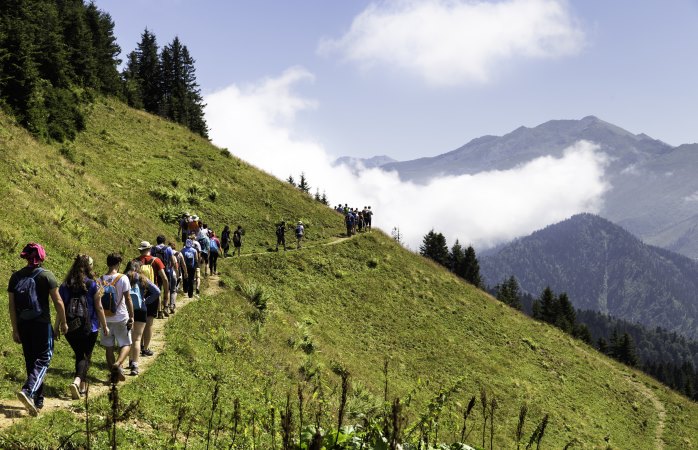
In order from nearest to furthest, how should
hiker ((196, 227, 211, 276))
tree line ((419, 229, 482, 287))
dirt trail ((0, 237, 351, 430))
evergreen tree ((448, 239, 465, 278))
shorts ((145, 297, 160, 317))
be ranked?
dirt trail ((0, 237, 351, 430))
shorts ((145, 297, 160, 317))
hiker ((196, 227, 211, 276))
tree line ((419, 229, 482, 287))
evergreen tree ((448, 239, 465, 278))

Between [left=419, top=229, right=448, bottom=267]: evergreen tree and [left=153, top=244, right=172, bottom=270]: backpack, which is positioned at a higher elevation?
[left=419, top=229, right=448, bottom=267]: evergreen tree

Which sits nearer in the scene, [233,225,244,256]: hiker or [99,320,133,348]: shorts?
[99,320,133,348]: shorts

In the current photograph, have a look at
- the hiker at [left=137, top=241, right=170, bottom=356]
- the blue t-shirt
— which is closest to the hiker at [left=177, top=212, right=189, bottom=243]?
the hiker at [left=137, top=241, right=170, bottom=356]

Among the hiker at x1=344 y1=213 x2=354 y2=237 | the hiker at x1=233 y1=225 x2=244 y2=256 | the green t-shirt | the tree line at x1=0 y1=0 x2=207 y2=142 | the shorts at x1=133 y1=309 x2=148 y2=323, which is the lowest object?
the shorts at x1=133 y1=309 x2=148 y2=323

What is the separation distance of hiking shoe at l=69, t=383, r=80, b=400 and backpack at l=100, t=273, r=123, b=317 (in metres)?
1.42

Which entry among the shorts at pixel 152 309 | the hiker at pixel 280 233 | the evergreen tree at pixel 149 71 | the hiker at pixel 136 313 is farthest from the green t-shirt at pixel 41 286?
the evergreen tree at pixel 149 71

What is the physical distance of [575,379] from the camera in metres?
33.6

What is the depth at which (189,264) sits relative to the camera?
18312 mm

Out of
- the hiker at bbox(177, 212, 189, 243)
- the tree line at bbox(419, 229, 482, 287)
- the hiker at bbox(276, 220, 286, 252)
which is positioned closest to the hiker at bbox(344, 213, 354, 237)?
the hiker at bbox(276, 220, 286, 252)

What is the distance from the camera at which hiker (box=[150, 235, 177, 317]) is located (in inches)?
611

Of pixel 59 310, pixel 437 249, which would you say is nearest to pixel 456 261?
pixel 437 249

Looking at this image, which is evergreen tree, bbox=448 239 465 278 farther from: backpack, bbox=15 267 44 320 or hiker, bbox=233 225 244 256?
backpack, bbox=15 267 44 320

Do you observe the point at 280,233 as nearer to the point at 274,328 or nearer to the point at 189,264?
the point at 274,328

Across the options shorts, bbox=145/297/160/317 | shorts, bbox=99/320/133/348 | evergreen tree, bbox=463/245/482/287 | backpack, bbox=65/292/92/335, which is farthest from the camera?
evergreen tree, bbox=463/245/482/287
